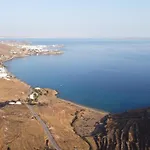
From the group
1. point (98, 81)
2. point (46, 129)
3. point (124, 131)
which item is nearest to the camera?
point (124, 131)

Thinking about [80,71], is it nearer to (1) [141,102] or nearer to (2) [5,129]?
(1) [141,102]

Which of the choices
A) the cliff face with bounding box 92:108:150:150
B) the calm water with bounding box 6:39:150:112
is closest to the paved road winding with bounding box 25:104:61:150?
the cliff face with bounding box 92:108:150:150

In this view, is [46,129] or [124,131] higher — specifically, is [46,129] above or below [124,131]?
below

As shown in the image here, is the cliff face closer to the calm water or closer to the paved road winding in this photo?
the paved road winding

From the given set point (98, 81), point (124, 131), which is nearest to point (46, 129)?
point (124, 131)

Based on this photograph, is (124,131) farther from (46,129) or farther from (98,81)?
(98,81)

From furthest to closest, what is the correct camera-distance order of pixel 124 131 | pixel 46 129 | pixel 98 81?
pixel 98 81 < pixel 46 129 < pixel 124 131

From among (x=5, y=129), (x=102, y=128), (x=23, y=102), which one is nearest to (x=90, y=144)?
(x=102, y=128)

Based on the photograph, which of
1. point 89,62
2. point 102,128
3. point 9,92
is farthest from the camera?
point 89,62

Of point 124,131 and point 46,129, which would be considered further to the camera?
point 46,129
